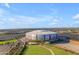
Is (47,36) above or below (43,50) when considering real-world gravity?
above

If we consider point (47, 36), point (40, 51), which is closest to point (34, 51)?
point (40, 51)

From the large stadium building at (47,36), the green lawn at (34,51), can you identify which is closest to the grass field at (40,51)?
the green lawn at (34,51)

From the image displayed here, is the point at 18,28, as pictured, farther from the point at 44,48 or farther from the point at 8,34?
the point at 44,48

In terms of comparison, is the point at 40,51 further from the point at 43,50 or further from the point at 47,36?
the point at 47,36

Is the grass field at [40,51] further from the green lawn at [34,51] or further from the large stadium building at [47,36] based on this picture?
the large stadium building at [47,36]

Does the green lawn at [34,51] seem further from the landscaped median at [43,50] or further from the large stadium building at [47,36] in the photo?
the large stadium building at [47,36]

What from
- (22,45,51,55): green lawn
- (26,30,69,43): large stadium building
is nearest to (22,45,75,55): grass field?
(22,45,51,55): green lawn

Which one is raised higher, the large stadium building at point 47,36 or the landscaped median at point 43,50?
the large stadium building at point 47,36
